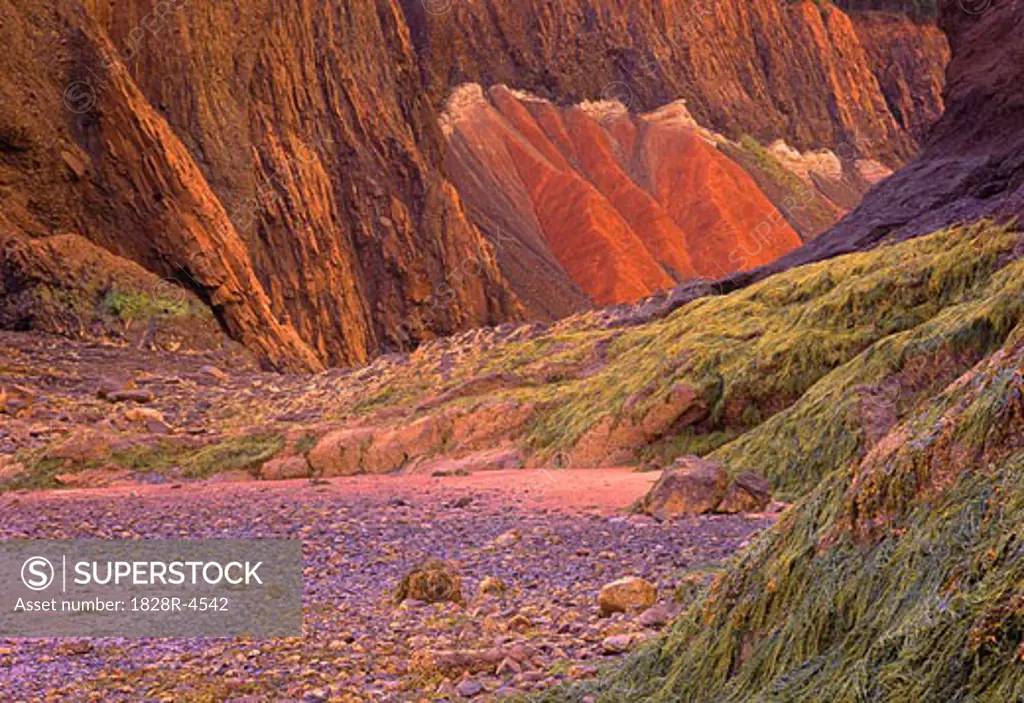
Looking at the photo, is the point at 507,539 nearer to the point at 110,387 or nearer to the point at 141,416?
the point at 141,416

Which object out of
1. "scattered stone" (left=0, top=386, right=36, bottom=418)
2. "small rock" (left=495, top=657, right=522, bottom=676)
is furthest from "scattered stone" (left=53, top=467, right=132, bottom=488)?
"small rock" (left=495, top=657, right=522, bottom=676)

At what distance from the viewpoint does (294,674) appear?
4688 mm

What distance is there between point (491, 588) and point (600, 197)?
58780 mm

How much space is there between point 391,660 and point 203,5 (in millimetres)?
29362

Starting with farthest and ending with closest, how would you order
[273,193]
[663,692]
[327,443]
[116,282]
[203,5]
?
[273,193] < [203,5] < [116,282] < [327,443] < [663,692]

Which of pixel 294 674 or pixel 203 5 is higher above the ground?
pixel 203 5

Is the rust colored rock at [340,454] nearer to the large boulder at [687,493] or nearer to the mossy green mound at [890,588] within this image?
the large boulder at [687,493]

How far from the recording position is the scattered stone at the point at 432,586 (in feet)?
19.6

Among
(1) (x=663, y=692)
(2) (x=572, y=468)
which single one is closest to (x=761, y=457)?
(2) (x=572, y=468)

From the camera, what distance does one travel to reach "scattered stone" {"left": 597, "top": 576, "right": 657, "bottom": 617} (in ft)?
17.0

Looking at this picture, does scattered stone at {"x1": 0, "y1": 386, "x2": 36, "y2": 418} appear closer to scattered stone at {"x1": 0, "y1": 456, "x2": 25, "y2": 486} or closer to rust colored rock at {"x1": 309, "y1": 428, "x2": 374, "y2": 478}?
scattered stone at {"x1": 0, "y1": 456, "x2": 25, "y2": 486}

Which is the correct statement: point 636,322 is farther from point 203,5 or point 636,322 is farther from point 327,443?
point 203,5

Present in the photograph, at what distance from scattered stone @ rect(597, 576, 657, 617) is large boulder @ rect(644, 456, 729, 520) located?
9.04 ft

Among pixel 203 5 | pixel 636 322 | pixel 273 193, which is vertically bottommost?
pixel 636 322
